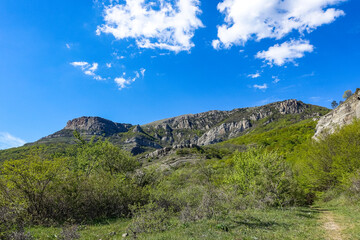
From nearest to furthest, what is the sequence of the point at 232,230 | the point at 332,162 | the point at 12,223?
the point at 232,230, the point at 12,223, the point at 332,162

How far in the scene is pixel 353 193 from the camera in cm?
2223

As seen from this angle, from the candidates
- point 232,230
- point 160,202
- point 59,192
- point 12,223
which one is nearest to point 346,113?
point 160,202

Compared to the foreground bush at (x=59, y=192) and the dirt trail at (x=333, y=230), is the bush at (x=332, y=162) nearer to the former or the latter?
the dirt trail at (x=333, y=230)

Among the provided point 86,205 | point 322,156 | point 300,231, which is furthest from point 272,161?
point 86,205

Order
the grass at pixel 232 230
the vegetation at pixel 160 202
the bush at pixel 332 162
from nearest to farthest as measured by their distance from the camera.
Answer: the grass at pixel 232 230, the vegetation at pixel 160 202, the bush at pixel 332 162

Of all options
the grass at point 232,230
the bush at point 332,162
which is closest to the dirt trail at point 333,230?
the grass at point 232,230

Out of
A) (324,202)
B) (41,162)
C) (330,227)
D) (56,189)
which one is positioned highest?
(41,162)

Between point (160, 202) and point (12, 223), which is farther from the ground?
point (12, 223)

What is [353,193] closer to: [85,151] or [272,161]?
[272,161]

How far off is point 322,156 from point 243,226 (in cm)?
2589

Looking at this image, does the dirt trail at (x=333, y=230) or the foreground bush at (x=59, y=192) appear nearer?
the dirt trail at (x=333, y=230)

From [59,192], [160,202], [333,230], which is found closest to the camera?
[333,230]

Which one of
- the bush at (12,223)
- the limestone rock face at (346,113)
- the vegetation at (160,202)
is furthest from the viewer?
the limestone rock face at (346,113)

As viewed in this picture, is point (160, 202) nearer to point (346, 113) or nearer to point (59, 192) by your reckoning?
point (59, 192)
